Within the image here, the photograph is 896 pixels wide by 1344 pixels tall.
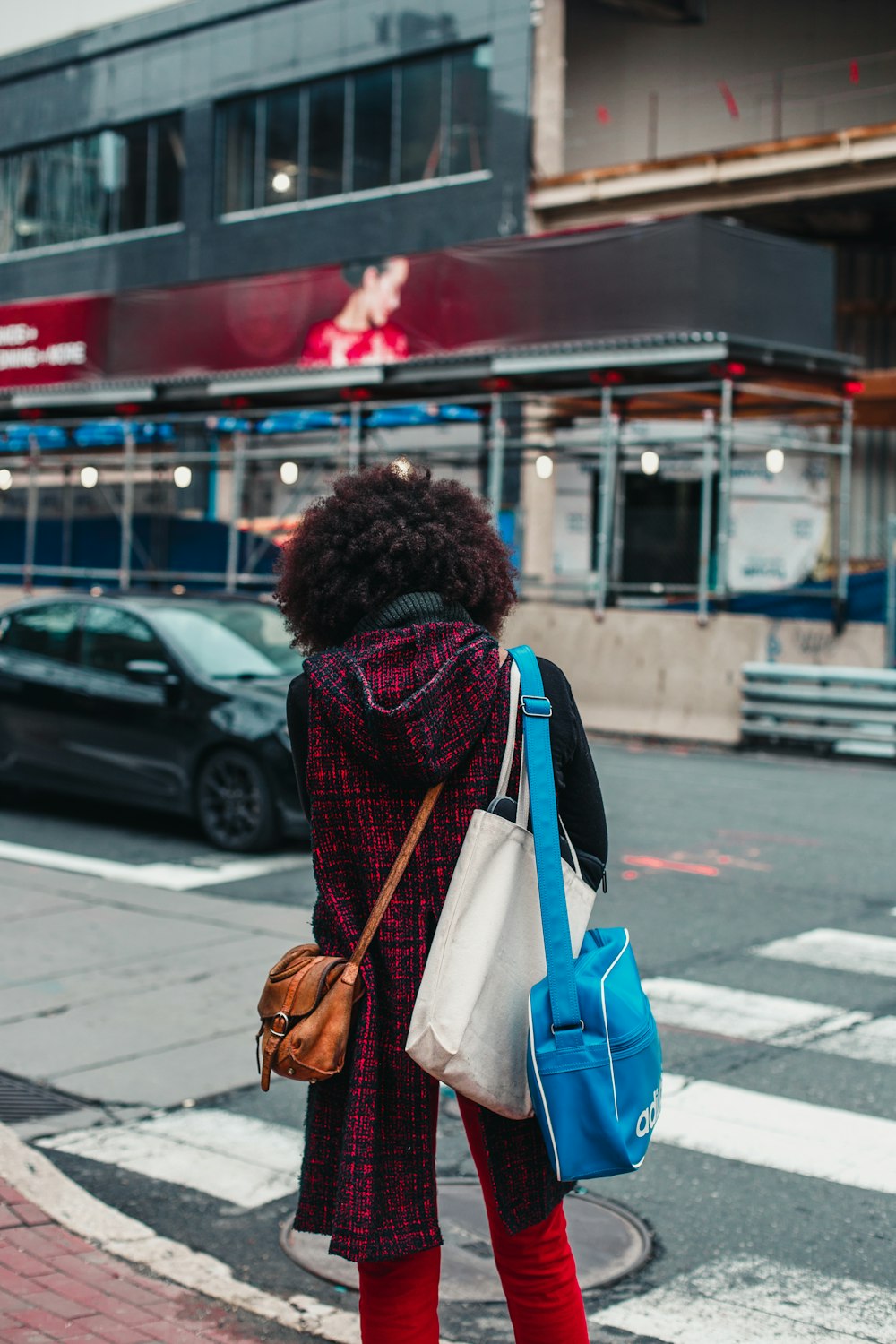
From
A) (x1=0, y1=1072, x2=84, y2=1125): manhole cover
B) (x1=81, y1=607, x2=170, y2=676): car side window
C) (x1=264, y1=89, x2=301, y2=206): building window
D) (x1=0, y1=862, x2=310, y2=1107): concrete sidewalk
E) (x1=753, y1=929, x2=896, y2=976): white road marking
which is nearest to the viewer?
(x1=0, y1=1072, x2=84, y2=1125): manhole cover

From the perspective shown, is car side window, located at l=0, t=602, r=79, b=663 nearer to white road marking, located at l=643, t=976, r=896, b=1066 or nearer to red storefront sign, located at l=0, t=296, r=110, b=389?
white road marking, located at l=643, t=976, r=896, b=1066

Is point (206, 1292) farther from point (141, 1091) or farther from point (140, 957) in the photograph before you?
point (140, 957)

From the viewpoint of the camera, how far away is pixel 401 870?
106 inches

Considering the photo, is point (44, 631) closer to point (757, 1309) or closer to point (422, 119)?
point (757, 1309)

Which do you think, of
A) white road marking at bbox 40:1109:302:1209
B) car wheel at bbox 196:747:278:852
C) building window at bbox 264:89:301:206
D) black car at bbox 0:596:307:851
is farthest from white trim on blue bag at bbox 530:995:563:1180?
building window at bbox 264:89:301:206

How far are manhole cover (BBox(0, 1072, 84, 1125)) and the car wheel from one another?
4.26 meters

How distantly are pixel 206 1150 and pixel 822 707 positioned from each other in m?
11.8

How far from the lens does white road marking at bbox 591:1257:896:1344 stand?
3707 mm

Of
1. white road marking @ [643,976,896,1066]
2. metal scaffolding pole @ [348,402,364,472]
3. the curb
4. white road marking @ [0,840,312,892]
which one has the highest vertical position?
metal scaffolding pole @ [348,402,364,472]

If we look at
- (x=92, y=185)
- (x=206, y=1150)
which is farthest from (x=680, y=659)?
(x=92, y=185)

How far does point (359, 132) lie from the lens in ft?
89.9

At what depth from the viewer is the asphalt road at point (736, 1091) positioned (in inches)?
156

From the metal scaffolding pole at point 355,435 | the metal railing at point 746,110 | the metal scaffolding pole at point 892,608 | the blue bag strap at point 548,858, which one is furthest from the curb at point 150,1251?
the metal railing at point 746,110

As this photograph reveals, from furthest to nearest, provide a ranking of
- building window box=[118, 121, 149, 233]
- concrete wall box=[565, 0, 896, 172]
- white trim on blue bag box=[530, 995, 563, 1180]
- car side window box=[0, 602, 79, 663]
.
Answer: building window box=[118, 121, 149, 233]
concrete wall box=[565, 0, 896, 172]
car side window box=[0, 602, 79, 663]
white trim on blue bag box=[530, 995, 563, 1180]
